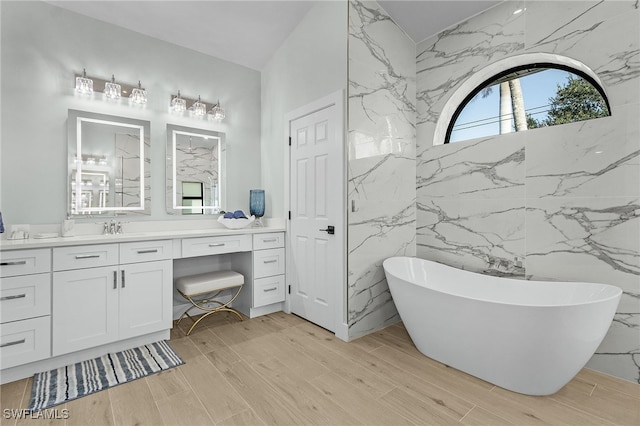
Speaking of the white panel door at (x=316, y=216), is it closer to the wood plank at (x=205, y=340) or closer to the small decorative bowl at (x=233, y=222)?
the small decorative bowl at (x=233, y=222)

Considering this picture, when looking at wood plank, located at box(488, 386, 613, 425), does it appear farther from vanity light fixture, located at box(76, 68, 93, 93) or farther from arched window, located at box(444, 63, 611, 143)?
vanity light fixture, located at box(76, 68, 93, 93)

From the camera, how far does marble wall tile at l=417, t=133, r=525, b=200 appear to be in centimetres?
264

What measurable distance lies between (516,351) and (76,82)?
12.8 feet

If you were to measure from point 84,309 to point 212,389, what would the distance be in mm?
1138

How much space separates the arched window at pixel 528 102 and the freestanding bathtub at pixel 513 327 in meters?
1.35

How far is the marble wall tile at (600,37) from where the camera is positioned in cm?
208

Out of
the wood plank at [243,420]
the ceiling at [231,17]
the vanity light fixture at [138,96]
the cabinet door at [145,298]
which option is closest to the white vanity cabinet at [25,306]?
the cabinet door at [145,298]

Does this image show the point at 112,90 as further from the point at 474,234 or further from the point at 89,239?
the point at 474,234

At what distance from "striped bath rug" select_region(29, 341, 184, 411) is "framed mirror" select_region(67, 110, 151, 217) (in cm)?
124

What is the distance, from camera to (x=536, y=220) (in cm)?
251

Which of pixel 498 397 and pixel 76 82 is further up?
pixel 76 82

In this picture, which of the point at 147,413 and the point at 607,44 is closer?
the point at 147,413

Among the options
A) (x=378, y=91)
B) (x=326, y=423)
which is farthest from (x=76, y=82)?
(x=326, y=423)

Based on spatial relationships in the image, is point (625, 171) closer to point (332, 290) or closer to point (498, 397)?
point (498, 397)
